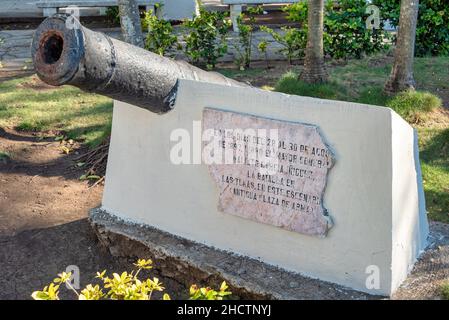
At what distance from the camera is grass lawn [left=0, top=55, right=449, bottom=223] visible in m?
7.25

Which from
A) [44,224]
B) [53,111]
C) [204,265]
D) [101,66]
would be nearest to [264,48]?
[53,111]

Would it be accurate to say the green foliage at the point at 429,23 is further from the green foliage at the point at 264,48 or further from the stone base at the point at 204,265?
the stone base at the point at 204,265

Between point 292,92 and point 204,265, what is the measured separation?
155 inches

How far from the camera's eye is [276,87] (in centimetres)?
836

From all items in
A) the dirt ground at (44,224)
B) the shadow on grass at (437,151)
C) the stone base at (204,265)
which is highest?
the shadow on grass at (437,151)

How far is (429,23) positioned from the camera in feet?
33.2

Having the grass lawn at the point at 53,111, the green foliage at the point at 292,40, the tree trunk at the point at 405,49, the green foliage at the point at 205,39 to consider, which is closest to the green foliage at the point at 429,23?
the green foliage at the point at 292,40

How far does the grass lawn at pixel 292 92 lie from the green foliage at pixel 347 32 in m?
0.38

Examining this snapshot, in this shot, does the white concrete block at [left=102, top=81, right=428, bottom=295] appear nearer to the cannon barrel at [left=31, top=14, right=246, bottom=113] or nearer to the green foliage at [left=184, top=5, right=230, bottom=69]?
the cannon barrel at [left=31, top=14, right=246, bottom=113]

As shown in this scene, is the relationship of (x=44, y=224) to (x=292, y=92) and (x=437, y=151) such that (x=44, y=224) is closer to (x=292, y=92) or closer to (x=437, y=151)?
(x=292, y=92)

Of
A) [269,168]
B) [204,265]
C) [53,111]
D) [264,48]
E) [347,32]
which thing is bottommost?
[204,265]

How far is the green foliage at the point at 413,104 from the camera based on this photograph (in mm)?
Answer: 7621
